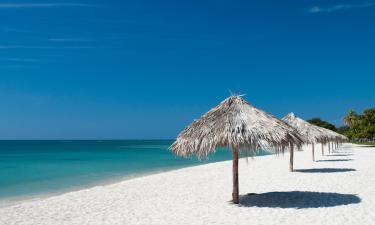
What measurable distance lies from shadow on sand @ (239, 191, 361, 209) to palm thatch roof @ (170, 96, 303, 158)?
99 cm

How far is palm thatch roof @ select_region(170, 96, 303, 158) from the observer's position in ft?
22.6

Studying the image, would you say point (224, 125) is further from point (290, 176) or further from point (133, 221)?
point (290, 176)

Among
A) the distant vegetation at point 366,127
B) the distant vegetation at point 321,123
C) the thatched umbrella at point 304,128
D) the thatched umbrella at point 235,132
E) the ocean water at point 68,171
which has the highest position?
the distant vegetation at point 321,123

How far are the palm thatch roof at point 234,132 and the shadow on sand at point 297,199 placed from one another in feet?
3.26

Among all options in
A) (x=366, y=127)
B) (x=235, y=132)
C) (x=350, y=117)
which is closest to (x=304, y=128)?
(x=235, y=132)

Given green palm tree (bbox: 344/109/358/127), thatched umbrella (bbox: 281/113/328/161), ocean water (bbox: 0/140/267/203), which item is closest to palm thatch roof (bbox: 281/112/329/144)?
thatched umbrella (bbox: 281/113/328/161)

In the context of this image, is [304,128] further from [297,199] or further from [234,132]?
[234,132]

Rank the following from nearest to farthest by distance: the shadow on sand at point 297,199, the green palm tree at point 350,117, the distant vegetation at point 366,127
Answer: the shadow on sand at point 297,199
the distant vegetation at point 366,127
the green palm tree at point 350,117

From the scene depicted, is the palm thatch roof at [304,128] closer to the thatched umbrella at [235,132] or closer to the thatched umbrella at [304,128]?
the thatched umbrella at [304,128]

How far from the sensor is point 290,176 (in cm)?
1190

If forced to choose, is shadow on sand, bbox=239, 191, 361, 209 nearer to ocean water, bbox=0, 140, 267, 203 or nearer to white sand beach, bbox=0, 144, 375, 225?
white sand beach, bbox=0, 144, 375, 225

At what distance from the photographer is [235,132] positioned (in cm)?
684

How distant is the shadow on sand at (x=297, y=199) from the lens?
713 centimetres

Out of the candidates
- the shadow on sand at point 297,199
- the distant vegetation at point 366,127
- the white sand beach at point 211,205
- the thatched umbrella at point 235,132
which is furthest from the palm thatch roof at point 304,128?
the distant vegetation at point 366,127
